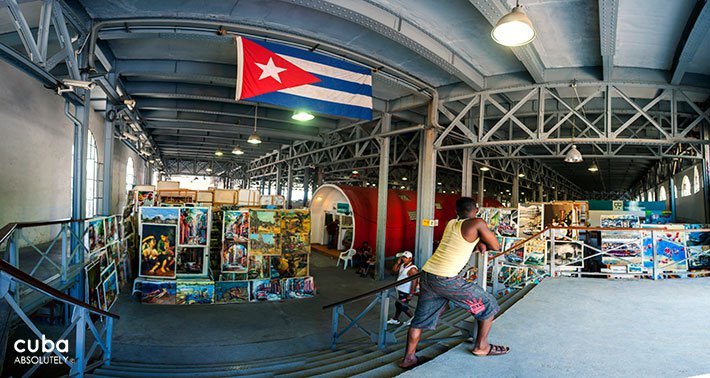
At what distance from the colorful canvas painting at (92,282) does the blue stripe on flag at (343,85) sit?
5.88 m

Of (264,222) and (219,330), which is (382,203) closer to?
(264,222)

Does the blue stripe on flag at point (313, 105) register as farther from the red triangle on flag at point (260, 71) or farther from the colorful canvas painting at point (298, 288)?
the colorful canvas painting at point (298, 288)

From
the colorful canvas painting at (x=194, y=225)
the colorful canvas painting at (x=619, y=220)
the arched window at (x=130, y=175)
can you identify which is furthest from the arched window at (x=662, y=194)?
the arched window at (x=130, y=175)

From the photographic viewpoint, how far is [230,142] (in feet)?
74.3

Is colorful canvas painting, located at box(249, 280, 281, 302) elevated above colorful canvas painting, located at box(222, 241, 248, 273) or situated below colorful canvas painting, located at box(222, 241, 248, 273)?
below

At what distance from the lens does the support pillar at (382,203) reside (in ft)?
39.7

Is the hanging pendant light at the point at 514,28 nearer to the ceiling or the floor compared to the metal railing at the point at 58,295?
nearer to the ceiling

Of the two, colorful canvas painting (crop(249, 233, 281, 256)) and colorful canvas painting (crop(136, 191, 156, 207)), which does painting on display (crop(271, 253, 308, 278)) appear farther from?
colorful canvas painting (crop(136, 191, 156, 207))

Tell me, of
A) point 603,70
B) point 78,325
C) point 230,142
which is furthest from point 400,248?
point 230,142

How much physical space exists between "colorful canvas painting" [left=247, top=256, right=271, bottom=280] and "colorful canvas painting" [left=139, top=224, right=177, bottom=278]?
1.82m

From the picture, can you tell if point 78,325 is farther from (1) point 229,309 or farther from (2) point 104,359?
(1) point 229,309

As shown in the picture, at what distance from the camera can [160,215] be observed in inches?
336

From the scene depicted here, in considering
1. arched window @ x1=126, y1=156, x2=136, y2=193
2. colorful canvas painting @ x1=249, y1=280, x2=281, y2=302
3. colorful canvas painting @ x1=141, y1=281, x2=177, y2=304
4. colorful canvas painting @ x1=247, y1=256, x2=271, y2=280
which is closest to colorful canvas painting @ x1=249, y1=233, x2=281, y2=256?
colorful canvas painting @ x1=247, y1=256, x2=271, y2=280

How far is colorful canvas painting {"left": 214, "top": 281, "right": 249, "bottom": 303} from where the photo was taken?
28.0 ft
